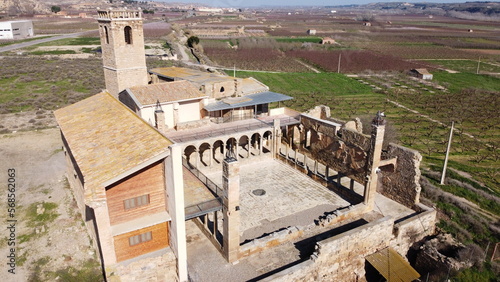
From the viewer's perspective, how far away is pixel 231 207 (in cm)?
1703

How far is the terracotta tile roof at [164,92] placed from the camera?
1141 inches

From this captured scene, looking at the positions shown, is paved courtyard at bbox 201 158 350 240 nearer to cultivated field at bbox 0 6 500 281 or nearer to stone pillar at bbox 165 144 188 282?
stone pillar at bbox 165 144 188 282

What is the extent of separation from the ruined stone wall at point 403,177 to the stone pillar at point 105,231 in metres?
18.2

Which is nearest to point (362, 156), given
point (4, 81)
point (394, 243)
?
point (394, 243)

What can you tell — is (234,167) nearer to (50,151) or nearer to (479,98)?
(50,151)

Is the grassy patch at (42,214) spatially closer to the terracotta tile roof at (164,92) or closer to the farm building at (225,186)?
the farm building at (225,186)

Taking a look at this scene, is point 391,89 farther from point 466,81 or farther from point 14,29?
point 14,29

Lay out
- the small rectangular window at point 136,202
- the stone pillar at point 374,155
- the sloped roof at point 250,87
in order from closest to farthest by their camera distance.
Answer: the small rectangular window at point 136,202, the stone pillar at point 374,155, the sloped roof at point 250,87

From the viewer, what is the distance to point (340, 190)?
2564cm

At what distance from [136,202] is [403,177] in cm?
1716

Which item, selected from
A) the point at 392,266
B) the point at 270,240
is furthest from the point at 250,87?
the point at 392,266

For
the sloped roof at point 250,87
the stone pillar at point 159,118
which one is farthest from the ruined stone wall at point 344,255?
the sloped roof at point 250,87

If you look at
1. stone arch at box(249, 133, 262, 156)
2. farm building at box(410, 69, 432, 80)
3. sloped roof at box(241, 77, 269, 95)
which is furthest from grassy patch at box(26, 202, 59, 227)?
farm building at box(410, 69, 432, 80)

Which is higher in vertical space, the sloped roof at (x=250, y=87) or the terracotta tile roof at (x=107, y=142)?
the terracotta tile roof at (x=107, y=142)
